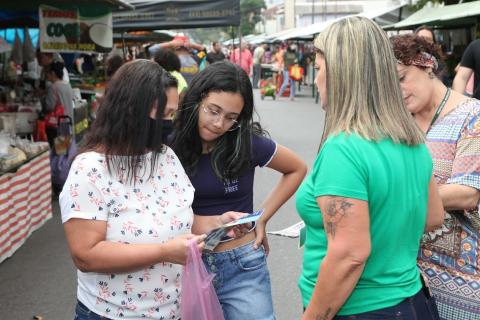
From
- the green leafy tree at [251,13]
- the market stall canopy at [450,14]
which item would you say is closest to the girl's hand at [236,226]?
the market stall canopy at [450,14]

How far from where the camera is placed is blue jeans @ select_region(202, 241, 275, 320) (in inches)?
102

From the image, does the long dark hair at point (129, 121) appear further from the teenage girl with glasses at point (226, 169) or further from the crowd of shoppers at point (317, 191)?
the teenage girl with glasses at point (226, 169)

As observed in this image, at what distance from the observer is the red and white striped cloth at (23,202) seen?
5.59 metres

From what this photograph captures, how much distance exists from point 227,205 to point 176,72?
490 cm

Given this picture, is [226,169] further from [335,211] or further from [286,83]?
[286,83]

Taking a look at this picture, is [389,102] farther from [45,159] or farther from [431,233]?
[45,159]

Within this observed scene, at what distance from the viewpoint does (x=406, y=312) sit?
6.33ft

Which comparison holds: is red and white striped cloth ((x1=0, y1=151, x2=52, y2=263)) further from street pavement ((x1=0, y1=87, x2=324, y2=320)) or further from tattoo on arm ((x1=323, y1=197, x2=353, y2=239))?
tattoo on arm ((x1=323, y1=197, x2=353, y2=239))

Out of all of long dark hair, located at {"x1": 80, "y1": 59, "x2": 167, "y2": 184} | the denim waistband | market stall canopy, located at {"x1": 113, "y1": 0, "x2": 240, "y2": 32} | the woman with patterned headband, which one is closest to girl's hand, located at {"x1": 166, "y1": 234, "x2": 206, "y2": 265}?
long dark hair, located at {"x1": 80, "y1": 59, "x2": 167, "y2": 184}

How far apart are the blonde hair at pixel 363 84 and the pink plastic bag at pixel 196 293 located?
69 centimetres

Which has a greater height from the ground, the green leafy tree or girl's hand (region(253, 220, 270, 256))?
the green leafy tree

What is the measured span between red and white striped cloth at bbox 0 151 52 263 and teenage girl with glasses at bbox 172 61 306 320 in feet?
11.1

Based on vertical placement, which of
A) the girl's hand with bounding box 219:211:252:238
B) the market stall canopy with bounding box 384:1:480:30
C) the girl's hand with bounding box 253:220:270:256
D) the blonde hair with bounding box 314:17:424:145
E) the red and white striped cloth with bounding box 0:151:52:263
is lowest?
the red and white striped cloth with bounding box 0:151:52:263

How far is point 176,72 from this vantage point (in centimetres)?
738
